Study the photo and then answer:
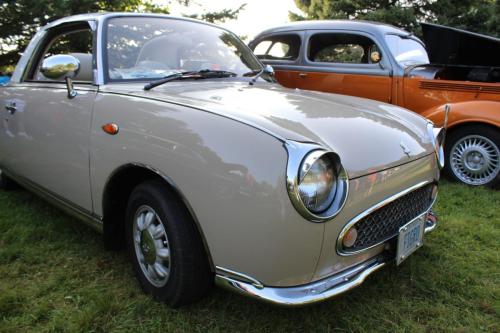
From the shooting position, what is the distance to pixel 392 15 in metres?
13.2

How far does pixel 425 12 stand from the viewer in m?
14.5

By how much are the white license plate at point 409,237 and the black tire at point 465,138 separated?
257cm

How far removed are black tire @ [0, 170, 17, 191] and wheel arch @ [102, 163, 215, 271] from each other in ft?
7.07

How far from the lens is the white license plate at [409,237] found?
204cm

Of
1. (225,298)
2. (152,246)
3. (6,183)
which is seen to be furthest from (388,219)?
(6,183)

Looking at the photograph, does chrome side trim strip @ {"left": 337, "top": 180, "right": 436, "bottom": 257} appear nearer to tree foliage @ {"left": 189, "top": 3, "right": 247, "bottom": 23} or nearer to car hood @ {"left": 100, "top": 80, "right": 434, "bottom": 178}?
car hood @ {"left": 100, "top": 80, "right": 434, "bottom": 178}

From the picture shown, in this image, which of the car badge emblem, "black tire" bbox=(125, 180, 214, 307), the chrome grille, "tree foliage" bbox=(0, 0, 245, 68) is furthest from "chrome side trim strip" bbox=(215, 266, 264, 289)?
"tree foliage" bbox=(0, 0, 245, 68)

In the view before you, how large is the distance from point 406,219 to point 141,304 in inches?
57.3

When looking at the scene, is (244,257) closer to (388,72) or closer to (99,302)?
(99,302)

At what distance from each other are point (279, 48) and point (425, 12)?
10.5 meters

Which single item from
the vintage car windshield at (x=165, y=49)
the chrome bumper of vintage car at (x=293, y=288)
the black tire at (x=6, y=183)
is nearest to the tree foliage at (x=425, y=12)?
the vintage car windshield at (x=165, y=49)

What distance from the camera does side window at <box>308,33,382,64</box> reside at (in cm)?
560

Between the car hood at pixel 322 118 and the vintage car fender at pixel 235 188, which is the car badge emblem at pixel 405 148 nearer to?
the car hood at pixel 322 118

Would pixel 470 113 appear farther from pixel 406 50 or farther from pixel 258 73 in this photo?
pixel 258 73
